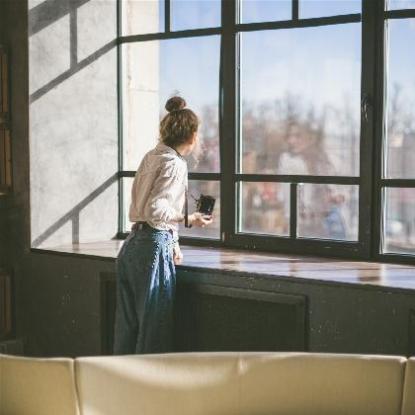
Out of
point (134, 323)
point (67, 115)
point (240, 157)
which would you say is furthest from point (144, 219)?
point (67, 115)

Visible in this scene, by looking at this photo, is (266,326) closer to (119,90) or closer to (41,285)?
(41,285)

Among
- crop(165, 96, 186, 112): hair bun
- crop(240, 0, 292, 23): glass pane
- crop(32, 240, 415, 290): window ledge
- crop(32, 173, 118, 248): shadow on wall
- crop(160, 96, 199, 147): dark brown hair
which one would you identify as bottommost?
crop(32, 240, 415, 290): window ledge

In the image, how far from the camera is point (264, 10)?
427 centimetres

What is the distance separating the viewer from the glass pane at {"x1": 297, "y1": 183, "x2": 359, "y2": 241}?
4.03 m

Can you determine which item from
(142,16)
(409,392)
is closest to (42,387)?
(409,392)

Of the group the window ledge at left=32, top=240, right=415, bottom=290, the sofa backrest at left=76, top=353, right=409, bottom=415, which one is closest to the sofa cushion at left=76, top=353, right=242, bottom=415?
the sofa backrest at left=76, top=353, right=409, bottom=415

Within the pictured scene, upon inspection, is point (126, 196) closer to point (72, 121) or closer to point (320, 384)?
point (72, 121)

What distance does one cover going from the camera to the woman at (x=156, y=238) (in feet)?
11.8

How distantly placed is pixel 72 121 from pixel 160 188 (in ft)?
4.09

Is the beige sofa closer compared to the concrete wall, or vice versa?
the beige sofa

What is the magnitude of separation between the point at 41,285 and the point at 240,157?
1.33m

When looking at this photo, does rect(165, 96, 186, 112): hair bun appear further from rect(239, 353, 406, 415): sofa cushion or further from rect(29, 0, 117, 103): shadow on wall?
rect(239, 353, 406, 415): sofa cushion

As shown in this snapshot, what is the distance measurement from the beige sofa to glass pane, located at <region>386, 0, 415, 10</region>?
2.12m

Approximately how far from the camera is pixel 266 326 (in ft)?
12.2
